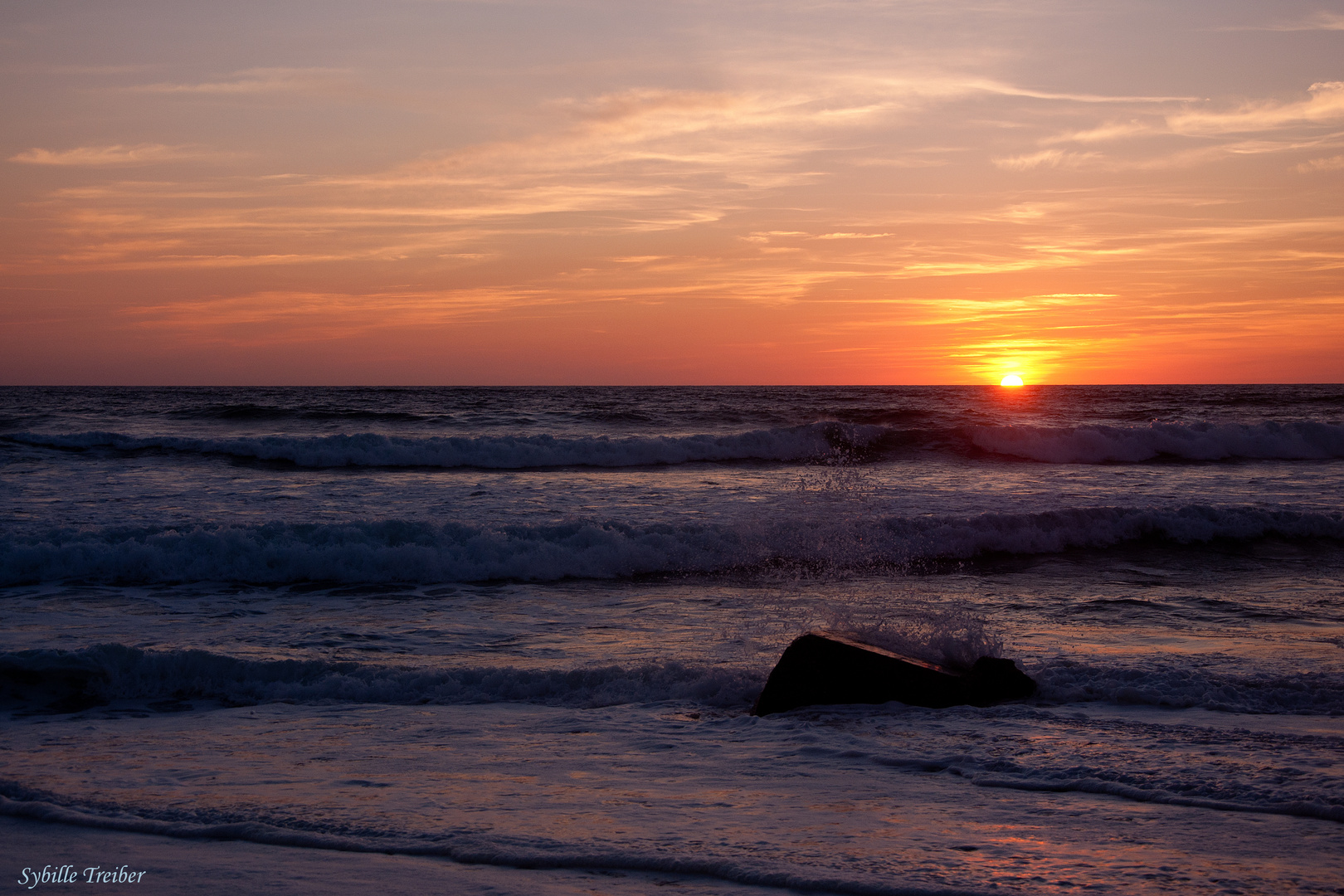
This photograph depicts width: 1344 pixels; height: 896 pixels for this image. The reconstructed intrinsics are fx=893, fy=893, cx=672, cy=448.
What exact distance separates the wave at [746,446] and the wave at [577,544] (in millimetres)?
9466

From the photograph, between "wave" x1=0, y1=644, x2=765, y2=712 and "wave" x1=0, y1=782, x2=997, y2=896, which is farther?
"wave" x1=0, y1=644, x2=765, y2=712

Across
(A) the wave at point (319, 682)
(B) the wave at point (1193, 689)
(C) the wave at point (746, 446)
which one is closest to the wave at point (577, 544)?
(A) the wave at point (319, 682)

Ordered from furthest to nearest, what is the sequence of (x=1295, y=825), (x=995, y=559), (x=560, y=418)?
1. (x=560, y=418)
2. (x=995, y=559)
3. (x=1295, y=825)

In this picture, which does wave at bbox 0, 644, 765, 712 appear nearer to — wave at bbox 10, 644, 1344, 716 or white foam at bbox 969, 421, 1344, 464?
wave at bbox 10, 644, 1344, 716

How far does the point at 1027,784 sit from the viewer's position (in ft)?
13.9

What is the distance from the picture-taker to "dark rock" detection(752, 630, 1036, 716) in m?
5.58

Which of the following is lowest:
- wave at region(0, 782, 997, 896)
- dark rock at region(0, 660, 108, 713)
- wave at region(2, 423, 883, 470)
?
dark rock at region(0, 660, 108, 713)

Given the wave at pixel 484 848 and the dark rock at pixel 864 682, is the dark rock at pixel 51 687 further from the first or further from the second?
the dark rock at pixel 864 682

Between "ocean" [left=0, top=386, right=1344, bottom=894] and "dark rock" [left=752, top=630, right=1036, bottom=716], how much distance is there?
0.14 meters

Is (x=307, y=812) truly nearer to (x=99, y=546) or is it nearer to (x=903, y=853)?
(x=903, y=853)

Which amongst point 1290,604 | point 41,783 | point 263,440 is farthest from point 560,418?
point 41,783

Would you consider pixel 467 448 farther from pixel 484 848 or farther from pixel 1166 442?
pixel 484 848

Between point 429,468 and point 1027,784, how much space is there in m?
17.9

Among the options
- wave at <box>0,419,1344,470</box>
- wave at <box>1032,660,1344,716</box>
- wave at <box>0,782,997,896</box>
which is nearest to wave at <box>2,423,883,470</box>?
wave at <box>0,419,1344,470</box>
